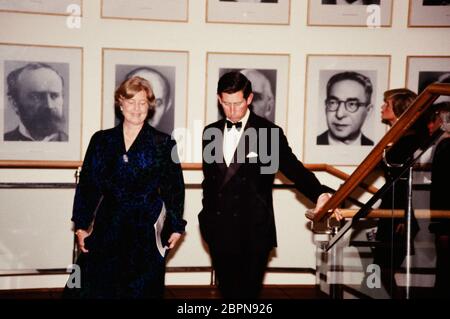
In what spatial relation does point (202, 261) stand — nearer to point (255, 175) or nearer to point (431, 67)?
point (255, 175)

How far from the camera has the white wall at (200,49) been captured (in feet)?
18.3

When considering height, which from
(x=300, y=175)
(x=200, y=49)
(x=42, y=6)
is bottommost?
(x=300, y=175)

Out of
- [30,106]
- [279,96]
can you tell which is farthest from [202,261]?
[30,106]

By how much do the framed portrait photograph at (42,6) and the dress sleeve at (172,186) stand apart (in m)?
2.37

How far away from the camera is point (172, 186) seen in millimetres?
3812

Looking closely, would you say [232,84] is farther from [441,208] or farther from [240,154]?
[441,208]

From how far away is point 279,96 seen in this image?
19.3 ft

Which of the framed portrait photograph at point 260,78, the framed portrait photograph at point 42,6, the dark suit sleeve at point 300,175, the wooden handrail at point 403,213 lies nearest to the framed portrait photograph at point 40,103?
the framed portrait photograph at point 42,6

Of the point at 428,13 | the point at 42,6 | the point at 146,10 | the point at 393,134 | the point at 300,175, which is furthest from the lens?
the point at 428,13

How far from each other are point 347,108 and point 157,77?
1825mm

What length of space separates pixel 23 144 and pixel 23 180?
33 centimetres

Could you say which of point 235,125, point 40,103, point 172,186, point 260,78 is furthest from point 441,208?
point 40,103

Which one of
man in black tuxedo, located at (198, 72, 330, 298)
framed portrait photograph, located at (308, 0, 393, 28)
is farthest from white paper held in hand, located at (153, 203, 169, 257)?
framed portrait photograph, located at (308, 0, 393, 28)

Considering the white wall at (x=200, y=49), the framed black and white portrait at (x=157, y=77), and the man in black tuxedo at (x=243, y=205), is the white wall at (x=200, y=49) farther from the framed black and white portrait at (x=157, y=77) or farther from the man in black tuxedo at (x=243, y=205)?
the man in black tuxedo at (x=243, y=205)
